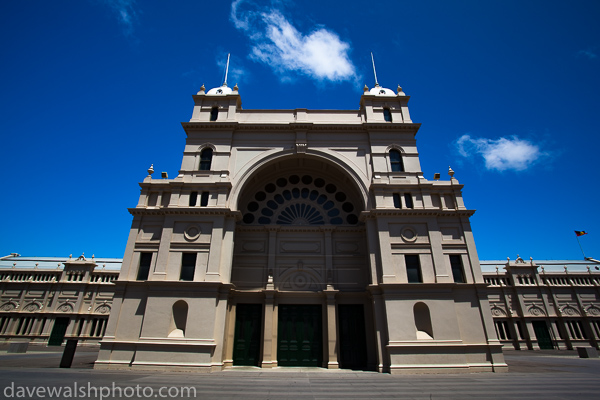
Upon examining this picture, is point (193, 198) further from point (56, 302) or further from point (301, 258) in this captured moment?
point (56, 302)

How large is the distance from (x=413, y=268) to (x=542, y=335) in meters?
40.8

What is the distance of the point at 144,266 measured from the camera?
21.9 m

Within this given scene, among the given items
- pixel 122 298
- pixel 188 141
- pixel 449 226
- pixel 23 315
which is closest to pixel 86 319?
pixel 23 315

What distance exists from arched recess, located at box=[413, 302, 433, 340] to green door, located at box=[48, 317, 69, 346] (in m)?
55.6

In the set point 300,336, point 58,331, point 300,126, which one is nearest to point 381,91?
point 300,126

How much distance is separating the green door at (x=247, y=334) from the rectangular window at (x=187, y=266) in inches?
184

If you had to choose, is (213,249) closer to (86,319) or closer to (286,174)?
(286,174)

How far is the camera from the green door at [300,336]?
2200 cm

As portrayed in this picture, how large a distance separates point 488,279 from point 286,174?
42694 mm

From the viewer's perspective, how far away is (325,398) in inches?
426

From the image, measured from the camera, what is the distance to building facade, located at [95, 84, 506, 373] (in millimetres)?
19734

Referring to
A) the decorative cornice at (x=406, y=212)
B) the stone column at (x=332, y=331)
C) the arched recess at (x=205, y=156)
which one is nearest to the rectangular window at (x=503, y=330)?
the decorative cornice at (x=406, y=212)

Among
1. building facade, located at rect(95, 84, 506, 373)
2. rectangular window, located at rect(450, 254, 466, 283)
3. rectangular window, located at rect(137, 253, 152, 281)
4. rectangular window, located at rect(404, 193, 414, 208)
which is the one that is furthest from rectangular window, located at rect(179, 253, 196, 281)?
rectangular window, located at rect(450, 254, 466, 283)

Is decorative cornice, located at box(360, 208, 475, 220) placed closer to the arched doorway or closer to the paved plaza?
the arched doorway
